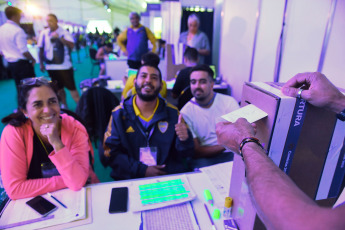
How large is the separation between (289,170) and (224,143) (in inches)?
12.8

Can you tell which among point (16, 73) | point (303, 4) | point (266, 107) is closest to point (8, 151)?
point (266, 107)

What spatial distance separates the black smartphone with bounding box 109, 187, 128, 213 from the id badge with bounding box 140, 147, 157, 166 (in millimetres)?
594

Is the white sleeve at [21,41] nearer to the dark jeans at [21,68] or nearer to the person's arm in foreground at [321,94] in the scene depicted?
the dark jeans at [21,68]

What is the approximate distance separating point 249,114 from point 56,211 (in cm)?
96

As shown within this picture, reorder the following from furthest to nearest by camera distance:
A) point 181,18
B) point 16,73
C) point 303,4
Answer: point 181,18
point 16,73
point 303,4

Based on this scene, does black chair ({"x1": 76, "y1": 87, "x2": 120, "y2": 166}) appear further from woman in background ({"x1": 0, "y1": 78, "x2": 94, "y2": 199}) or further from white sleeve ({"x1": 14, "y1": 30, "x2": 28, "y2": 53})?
white sleeve ({"x1": 14, "y1": 30, "x2": 28, "y2": 53})

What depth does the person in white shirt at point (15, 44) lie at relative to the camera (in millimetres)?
3650

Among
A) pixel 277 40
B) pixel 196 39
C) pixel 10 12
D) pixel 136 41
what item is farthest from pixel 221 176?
pixel 10 12

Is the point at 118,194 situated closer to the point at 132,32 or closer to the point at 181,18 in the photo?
the point at 132,32

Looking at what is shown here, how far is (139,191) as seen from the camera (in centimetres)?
114

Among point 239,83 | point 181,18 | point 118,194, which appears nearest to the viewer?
point 118,194

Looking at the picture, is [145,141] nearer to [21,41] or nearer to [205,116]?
[205,116]

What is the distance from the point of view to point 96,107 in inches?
93.2

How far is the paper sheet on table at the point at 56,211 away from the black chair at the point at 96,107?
1.23 m
